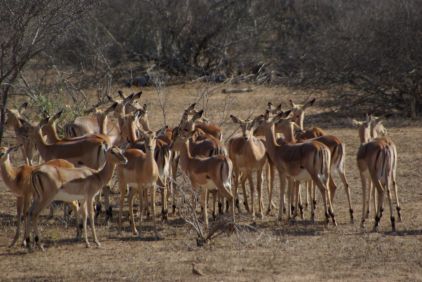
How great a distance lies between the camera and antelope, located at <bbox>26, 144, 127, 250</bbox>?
34.4 ft

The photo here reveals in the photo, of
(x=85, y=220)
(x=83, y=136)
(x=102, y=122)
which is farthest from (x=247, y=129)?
(x=85, y=220)

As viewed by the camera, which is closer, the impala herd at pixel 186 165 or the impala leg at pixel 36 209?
the impala leg at pixel 36 209

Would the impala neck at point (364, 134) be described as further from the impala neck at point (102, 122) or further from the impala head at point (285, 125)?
the impala neck at point (102, 122)

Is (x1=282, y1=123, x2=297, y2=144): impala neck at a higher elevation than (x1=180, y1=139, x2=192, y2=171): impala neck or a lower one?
higher

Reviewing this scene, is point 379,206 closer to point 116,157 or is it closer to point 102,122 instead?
point 116,157

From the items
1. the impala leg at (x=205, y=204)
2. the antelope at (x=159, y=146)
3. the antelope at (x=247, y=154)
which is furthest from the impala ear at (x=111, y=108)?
the impala leg at (x=205, y=204)

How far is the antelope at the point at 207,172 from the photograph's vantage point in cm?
1175

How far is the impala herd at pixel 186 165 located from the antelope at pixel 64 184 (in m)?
0.01

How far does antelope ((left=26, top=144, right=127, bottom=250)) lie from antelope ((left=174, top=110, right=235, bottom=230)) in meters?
1.40

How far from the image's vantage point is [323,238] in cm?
1113

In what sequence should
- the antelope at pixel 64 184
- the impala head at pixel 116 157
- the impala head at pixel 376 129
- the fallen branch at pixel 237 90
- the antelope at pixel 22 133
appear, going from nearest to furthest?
the antelope at pixel 64 184 < the impala head at pixel 116 157 < the impala head at pixel 376 129 < the antelope at pixel 22 133 < the fallen branch at pixel 237 90

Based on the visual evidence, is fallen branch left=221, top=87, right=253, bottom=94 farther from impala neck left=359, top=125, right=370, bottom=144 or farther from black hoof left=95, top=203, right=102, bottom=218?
black hoof left=95, top=203, right=102, bottom=218

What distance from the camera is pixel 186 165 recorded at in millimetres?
12273

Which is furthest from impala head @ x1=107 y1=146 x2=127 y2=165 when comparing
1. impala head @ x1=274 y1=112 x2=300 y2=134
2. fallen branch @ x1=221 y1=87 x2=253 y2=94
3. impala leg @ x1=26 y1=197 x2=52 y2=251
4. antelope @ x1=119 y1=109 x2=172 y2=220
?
fallen branch @ x1=221 y1=87 x2=253 y2=94
